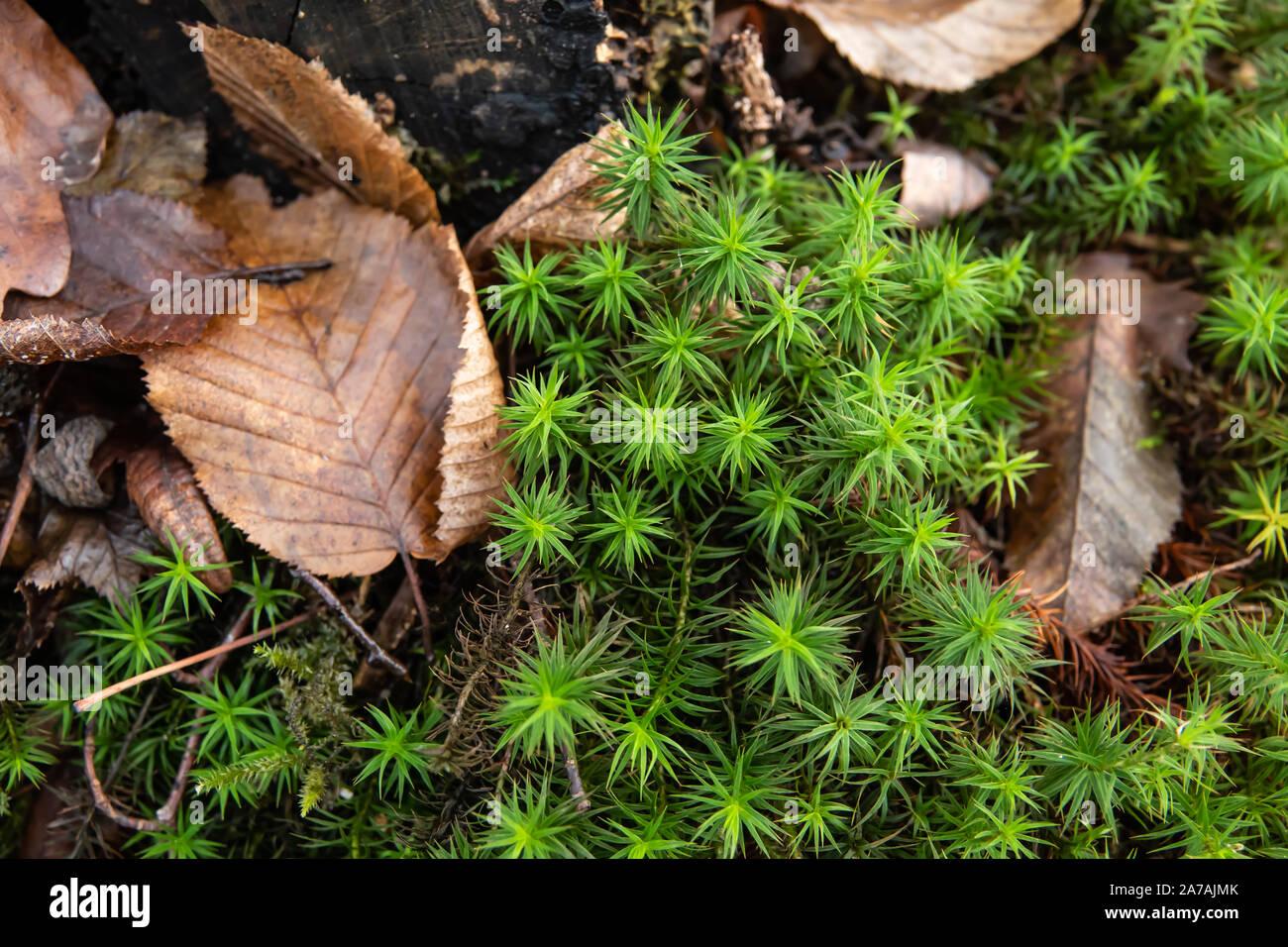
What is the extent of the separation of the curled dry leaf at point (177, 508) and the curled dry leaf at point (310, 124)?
98 centimetres

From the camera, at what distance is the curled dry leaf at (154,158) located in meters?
2.86

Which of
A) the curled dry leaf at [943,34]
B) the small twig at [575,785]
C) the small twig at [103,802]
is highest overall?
the curled dry leaf at [943,34]

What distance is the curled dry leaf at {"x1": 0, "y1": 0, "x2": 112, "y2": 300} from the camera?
268 centimetres

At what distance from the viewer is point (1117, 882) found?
2.36 m

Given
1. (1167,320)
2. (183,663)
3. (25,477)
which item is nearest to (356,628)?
(183,663)

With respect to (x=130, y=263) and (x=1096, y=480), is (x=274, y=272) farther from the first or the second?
(x=1096, y=480)

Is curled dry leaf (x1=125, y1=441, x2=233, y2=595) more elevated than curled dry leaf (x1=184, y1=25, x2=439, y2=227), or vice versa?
curled dry leaf (x1=184, y1=25, x2=439, y2=227)

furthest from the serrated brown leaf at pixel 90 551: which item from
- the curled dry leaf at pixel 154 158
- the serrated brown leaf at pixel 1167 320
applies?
the serrated brown leaf at pixel 1167 320

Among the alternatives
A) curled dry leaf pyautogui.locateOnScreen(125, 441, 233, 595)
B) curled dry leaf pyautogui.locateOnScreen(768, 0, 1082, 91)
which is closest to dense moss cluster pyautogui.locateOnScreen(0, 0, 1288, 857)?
curled dry leaf pyautogui.locateOnScreen(125, 441, 233, 595)

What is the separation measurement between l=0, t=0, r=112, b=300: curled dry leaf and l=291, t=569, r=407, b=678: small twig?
1.14m

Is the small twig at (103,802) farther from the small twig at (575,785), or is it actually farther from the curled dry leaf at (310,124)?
the curled dry leaf at (310,124)

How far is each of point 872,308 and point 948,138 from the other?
1175 mm

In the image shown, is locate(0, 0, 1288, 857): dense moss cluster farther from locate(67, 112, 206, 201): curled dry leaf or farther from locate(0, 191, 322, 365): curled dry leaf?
locate(67, 112, 206, 201): curled dry leaf

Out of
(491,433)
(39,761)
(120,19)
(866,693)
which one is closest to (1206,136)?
(866,693)
